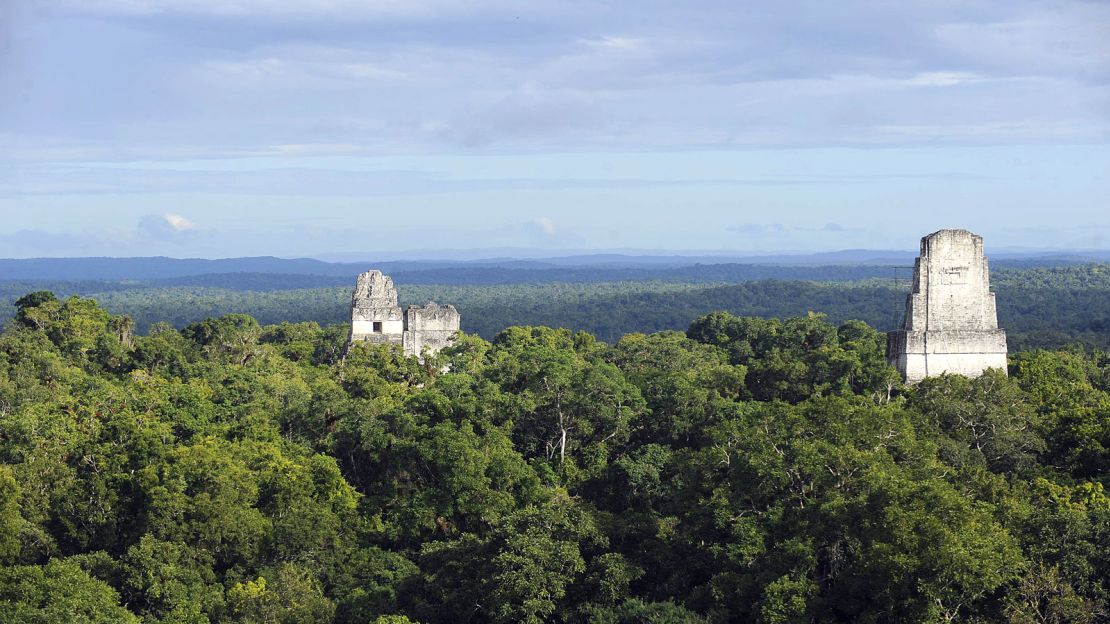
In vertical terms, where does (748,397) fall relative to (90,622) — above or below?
above

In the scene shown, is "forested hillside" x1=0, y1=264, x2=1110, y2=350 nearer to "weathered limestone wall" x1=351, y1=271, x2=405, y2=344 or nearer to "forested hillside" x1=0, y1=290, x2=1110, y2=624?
"weathered limestone wall" x1=351, y1=271, x2=405, y2=344

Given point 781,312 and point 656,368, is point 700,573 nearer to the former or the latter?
point 656,368

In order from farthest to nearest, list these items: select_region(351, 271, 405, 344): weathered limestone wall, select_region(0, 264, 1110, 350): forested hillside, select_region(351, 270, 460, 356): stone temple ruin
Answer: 1. select_region(0, 264, 1110, 350): forested hillside
2. select_region(351, 271, 405, 344): weathered limestone wall
3. select_region(351, 270, 460, 356): stone temple ruin

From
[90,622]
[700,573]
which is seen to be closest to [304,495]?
[90,622]

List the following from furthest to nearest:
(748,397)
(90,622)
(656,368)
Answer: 1. (656,368)
2. (748,397)
3. (90,622)

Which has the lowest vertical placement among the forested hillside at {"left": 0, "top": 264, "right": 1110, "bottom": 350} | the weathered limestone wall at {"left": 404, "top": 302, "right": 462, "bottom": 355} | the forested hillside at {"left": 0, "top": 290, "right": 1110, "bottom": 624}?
the forested hillside at {"left": 0, "top": 264, "right": 1110, "bottom": 350}

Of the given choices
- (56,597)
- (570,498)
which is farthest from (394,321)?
(56,597)

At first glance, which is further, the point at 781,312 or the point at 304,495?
the point at 781,312

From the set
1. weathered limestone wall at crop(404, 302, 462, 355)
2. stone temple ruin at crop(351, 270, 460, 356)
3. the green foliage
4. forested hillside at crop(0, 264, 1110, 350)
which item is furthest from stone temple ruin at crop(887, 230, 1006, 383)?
forested hillside at crop(0, 264, 1110, 350)
